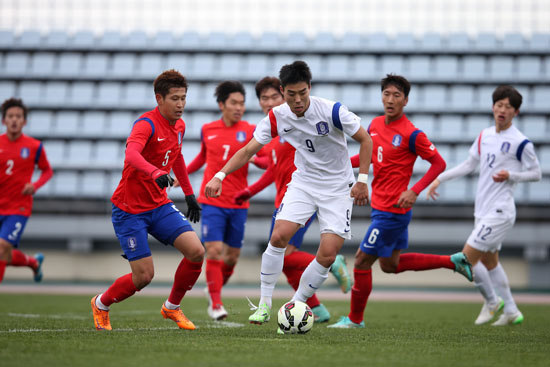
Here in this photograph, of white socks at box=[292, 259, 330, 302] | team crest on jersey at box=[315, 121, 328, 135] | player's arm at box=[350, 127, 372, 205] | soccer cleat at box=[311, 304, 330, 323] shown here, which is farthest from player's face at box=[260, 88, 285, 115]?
white socks at box=[292, 259, 330, 302]

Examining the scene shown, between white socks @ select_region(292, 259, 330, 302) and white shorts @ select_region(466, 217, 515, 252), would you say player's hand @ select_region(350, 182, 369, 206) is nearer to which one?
white socks @ select_region(292, 259, 330, 302)

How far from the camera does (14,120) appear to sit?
8.30m

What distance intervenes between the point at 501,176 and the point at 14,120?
6.12 metres

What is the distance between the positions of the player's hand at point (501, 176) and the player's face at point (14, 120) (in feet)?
19.7

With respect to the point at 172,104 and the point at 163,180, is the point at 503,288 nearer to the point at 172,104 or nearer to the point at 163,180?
the point at 172,104

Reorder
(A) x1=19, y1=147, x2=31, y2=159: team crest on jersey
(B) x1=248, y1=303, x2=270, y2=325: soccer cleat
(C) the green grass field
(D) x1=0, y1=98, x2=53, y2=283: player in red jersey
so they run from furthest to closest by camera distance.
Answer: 1. (A) x1=19, y1=147, x2=31, y2=159: team crest on jersey
2. (D) x1=0, y1=98, x2=53, y2=283: player in red jersey
3. (B) x1=248, y1=303, x2=270, y2=325: soccer cleat
4. (C) the green grass field

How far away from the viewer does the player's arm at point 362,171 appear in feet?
16.4

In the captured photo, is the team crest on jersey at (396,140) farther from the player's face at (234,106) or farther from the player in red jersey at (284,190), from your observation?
the player's face at (234,106)

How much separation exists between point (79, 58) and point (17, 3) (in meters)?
4.40

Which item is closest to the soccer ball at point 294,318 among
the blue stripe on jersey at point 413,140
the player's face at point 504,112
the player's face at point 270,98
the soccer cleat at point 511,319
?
the blue stripe on jersey at point 413,140

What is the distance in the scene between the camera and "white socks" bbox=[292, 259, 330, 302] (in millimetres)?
5301

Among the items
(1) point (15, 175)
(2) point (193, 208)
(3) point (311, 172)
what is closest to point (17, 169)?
(1) point (15, 175)

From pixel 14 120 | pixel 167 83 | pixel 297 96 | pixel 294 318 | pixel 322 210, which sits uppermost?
pixel 167 83

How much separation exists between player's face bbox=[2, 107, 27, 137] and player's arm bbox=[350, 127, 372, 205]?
513 centimetres
